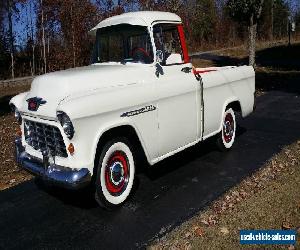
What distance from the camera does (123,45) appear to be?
6.40 metres

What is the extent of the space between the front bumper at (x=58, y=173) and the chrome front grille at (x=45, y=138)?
173mm

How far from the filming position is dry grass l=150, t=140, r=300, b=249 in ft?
14.9

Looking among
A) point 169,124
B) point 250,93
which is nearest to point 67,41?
point 250,93

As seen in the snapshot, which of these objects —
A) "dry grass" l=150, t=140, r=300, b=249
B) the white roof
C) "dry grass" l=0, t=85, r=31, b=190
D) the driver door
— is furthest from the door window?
"dry grass" l=0, t=85, r=31, b=190

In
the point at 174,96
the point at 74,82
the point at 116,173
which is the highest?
the point at 74,82

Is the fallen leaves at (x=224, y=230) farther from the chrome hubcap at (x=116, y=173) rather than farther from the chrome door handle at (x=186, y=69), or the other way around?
the chrome door handle at (x=186, y=69)

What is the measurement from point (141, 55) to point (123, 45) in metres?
0.45

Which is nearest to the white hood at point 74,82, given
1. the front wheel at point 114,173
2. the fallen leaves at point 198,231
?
the front wheel at point 114,173

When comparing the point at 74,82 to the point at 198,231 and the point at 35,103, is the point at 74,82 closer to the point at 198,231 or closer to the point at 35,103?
the point at 35,103

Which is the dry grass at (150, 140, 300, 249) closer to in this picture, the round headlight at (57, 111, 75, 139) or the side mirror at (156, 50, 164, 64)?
the round headlight at (57, 111, 75, 139)

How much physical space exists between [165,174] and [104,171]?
1742 millimetres

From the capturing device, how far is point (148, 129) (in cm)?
567

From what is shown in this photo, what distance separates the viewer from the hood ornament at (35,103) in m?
5.18

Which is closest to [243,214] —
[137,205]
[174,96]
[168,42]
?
[137,205]
